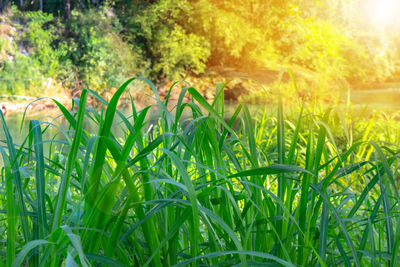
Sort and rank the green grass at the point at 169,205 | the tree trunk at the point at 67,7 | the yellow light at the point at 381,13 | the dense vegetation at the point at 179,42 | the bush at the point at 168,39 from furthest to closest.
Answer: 1. the yellow light at the point at 381,13
2. the bush at the point at 168,39
3. the tree trunk at the point at 67,7
4. the dense vegetation at the point at 179,42
5. the green grass at the point at 169,205

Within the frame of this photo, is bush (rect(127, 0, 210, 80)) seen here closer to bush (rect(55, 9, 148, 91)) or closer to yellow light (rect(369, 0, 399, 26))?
bush (rect(55, 9, 148, 91))

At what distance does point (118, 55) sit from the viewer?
586 centimetres

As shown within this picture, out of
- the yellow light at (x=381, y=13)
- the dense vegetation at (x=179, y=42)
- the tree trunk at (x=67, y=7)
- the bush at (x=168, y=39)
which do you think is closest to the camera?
the dense vegetation at (x=179, y=42)

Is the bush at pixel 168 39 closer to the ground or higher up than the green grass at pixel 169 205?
higher up

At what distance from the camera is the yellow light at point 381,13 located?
6.59 metres

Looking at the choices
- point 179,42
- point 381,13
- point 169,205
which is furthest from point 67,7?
point 169,205

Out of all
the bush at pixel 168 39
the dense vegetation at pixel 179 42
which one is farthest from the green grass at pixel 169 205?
the bush at pixel 168 39

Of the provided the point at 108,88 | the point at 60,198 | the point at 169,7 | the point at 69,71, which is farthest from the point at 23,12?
the point at 60,198

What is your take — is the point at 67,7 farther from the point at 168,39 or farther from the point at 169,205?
the point at 169,205

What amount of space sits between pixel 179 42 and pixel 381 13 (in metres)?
3.04

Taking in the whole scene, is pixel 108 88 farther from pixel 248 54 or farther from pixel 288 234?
pixel 288 234

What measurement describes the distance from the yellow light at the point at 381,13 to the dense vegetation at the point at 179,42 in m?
0.24

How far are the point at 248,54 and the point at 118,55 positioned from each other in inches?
84.5

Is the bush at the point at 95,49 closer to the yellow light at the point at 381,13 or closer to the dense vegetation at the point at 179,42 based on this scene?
the dense vegetation at the point at 179,42
